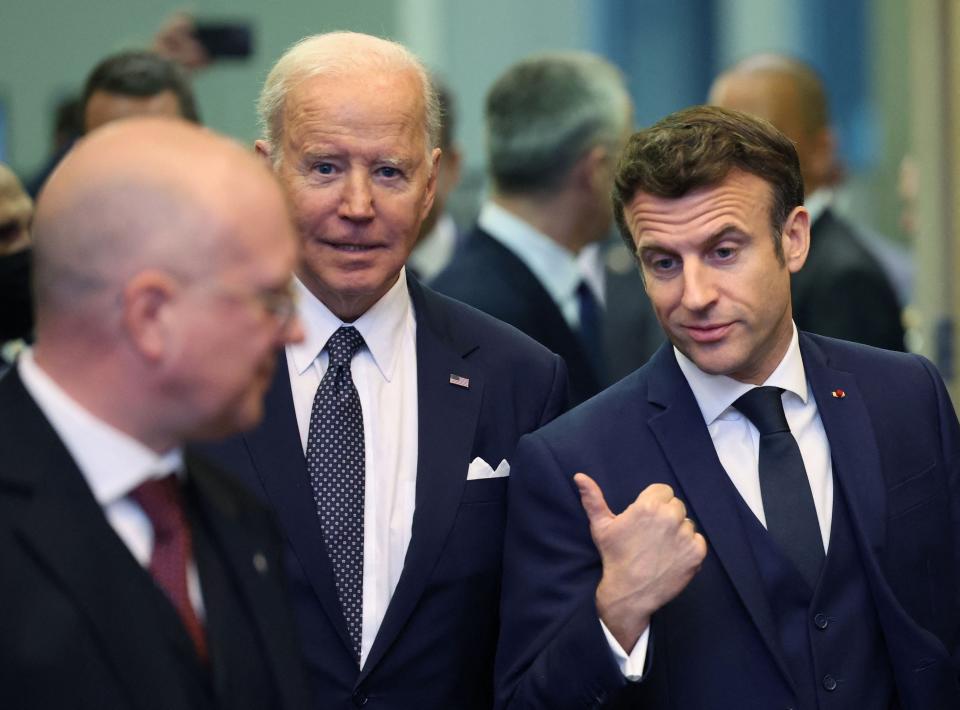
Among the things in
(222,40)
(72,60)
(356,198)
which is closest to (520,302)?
(356,198)

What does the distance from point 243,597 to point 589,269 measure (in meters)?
2.68

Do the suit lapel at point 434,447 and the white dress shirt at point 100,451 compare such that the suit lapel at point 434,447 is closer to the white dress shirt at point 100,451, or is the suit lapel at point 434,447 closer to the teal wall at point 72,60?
the white dress shirt at point 100,451

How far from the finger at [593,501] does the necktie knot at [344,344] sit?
52 centimetres

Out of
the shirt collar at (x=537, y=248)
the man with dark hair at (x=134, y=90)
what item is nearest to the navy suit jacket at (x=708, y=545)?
the shirt collar at (x=537, y=248)

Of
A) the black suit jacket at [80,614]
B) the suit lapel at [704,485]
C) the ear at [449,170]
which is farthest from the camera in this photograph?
the ear at [449,170]

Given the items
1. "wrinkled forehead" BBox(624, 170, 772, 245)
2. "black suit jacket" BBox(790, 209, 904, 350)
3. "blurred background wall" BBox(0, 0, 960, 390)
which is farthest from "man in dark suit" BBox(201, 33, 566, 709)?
"blurred background wall" BBox(0, 0, 960, 390)

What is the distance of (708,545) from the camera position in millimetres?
2471

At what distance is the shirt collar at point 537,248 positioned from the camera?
407cm

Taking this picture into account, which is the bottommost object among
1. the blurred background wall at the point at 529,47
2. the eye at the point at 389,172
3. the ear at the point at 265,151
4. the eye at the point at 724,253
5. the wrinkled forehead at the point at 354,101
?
the blurred background wall at the point at 529,47

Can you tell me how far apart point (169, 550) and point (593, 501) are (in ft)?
2.58

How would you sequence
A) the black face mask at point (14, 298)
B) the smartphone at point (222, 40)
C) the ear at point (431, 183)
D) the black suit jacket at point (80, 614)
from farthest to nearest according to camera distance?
the smartphone at point (222, 40) → the black face mask at point (14, 298) → the ear at point (431, 183) → the black suit jacket at point (80, 614)

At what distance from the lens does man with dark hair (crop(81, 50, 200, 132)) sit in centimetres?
427

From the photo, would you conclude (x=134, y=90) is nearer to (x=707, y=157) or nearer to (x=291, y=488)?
(x=291, y=488)

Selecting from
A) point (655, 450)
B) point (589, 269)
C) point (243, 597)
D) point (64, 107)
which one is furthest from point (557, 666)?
point (64, 107)
